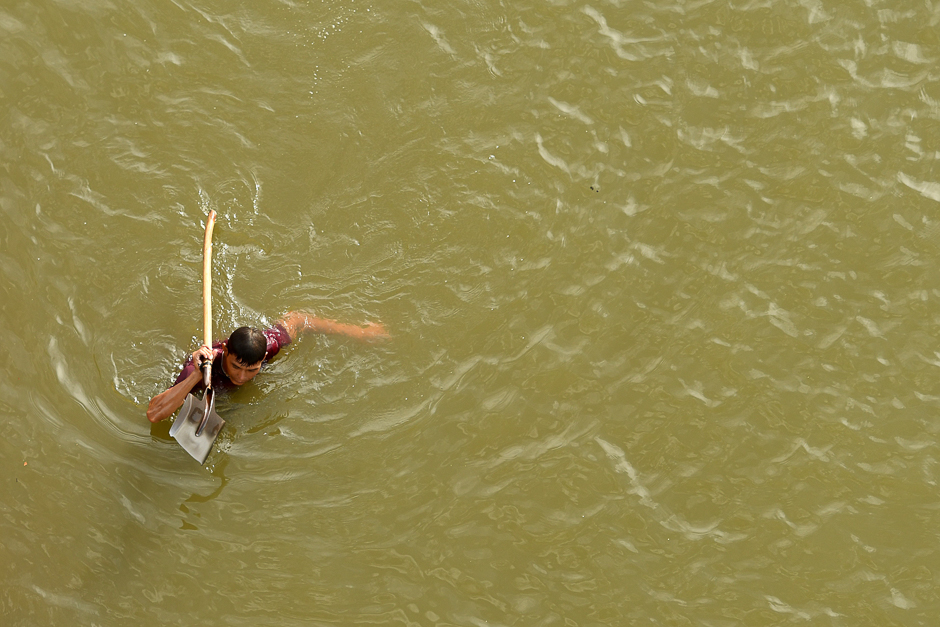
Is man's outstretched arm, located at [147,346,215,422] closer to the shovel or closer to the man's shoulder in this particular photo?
the shovel

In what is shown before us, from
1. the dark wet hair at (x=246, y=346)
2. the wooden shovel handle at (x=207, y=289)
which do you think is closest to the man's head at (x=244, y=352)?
the dark wet hair at (x=246, y=346)

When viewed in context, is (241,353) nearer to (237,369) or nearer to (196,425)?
(237,369)

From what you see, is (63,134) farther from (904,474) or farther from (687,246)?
(904,474)

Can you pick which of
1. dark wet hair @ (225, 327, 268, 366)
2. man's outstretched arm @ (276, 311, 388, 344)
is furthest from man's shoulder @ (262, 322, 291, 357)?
dark wet hair @ (225, 327, 268, 366)

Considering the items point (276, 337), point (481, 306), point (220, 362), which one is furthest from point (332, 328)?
point (481, 306)

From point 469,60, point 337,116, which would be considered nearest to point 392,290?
point 337,116

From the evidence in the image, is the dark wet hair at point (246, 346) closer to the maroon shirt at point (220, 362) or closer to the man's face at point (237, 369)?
the man's face at point (237, 369)

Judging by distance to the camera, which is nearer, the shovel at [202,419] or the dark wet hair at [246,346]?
the dark wet hair at [246,346]
